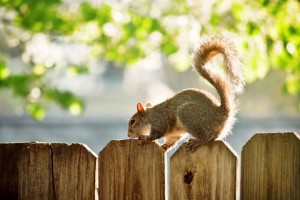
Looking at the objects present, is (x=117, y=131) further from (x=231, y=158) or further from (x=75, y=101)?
(x=231, y=158)

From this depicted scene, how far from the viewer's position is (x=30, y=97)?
17.4ft

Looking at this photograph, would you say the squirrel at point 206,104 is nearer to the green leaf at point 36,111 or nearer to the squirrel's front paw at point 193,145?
the squirrel's front paw at point 193,145

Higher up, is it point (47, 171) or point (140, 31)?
point (140, 31)

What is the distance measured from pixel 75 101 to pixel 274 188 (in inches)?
126

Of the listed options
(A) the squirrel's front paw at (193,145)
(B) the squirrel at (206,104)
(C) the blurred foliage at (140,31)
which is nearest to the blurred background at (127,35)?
(C) the blurred foliage at (140,31)

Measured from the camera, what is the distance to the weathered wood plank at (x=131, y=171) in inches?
90.4

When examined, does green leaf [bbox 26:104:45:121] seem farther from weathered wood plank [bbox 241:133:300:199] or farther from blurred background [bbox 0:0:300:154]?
weathered wood plank [bbox 241:133:300:199]

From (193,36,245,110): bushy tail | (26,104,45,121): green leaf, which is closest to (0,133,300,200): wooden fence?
(193,36,245,110): bushy tail

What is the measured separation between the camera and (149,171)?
2.30 metres

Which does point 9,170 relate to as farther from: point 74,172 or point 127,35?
point 127,35

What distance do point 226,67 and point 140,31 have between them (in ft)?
8.27

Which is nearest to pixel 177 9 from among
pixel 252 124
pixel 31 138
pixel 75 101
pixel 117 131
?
pixel 75 101

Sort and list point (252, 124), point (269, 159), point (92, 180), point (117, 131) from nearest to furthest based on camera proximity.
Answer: point (269, 159) < point (92, 180) < point (117, 131) < point (252, 124)

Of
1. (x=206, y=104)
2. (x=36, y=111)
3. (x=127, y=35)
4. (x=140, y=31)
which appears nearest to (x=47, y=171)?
(x=206, y=104)
